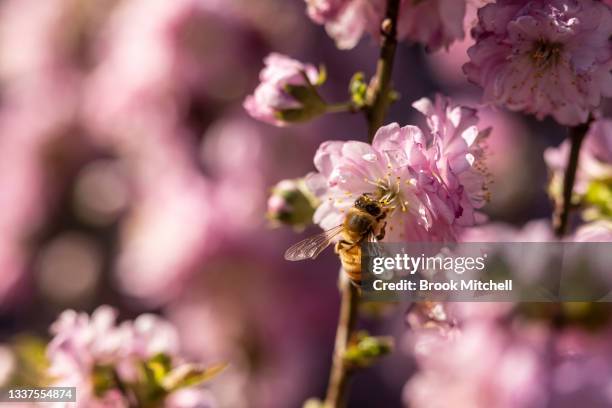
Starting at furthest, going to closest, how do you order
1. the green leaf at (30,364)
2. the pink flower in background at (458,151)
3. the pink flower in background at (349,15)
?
the green leaf at (30,364) < the pink flower in background at (349,15) < the pink flower in background at (458,151)

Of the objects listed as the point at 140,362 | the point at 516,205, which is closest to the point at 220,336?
the point at 516,205

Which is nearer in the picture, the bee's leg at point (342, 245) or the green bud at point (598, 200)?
the bee's leg at point (342, 245)

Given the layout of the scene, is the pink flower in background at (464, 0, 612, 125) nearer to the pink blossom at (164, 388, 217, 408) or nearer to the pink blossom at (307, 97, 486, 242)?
the pink blossom at (307, 97, 486, 242)

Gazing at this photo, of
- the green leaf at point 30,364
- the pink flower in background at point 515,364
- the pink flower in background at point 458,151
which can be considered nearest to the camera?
the pink flower in background at point 458,151

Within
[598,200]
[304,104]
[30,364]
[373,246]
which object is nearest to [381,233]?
[373,246]

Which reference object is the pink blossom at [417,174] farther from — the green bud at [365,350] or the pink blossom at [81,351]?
the pink blossom at [81,351]

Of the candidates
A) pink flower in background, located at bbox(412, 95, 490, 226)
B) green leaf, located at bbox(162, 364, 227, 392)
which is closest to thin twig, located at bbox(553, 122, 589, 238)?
pink flower in background, located at bbox(412, 95, 490, 226)

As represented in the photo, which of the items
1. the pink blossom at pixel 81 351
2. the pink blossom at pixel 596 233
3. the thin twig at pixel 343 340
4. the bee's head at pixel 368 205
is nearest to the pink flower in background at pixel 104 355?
the pink blossom at pixel 81 351
